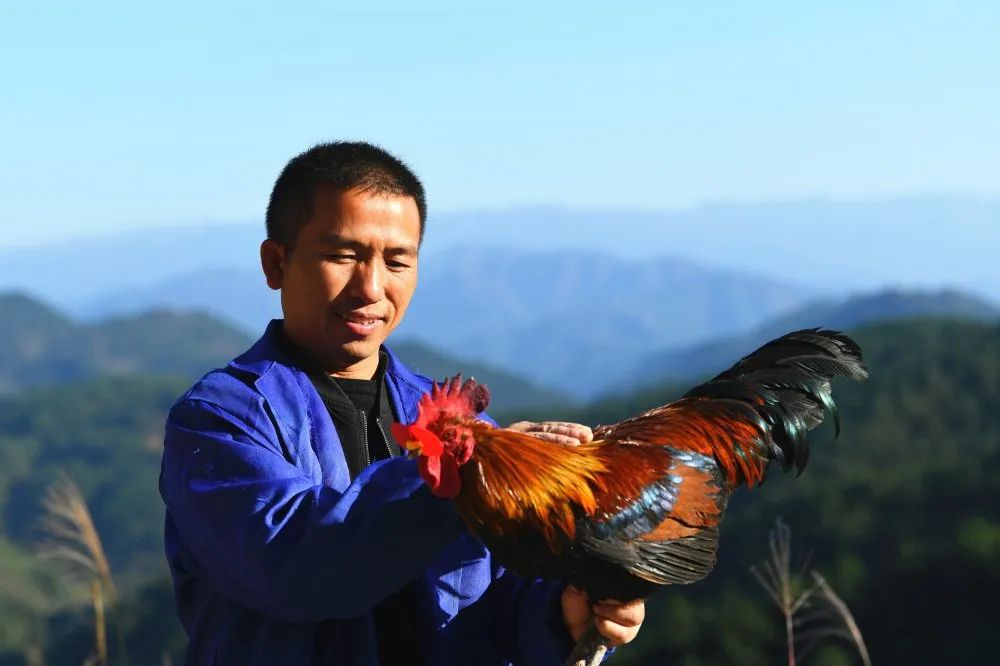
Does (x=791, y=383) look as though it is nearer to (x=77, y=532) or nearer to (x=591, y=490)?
(x=591, y=490)

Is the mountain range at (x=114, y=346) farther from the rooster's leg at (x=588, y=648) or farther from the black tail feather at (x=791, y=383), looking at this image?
the rooster's leg at (x=588, y=648)

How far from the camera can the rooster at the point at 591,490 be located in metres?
2.23

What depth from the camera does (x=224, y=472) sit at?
2.16 metres

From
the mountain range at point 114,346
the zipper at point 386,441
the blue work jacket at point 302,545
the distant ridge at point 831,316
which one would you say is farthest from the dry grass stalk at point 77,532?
the mountain range at point 114,346

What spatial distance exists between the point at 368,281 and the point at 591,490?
2.18 feet

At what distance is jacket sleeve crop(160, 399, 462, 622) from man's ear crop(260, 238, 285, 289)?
44cm

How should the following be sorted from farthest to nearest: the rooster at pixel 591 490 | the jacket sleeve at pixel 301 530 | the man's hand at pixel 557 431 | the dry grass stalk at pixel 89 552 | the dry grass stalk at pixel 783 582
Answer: the dry grass stalk at pixel 89 552
the dry grass stalk at pixel 783 582
the man's hand at pixel 557 431
the rooster at pixel 591 490
the jacket sleeve at pixel 301 530

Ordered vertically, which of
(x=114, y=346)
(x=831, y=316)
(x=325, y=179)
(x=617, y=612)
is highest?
(x=325, y=179)

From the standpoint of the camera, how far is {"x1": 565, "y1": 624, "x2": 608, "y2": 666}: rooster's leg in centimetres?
246

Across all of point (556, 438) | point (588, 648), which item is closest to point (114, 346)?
point (556, 438)

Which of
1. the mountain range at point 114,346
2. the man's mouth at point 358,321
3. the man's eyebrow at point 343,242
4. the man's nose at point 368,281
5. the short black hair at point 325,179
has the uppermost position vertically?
the short black hair at point 325,179

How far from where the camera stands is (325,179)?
2.38 m

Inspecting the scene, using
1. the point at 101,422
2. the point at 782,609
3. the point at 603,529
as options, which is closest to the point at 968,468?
the point at 782,609

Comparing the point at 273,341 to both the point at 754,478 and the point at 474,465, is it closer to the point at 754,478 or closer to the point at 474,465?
the point at 474,465
